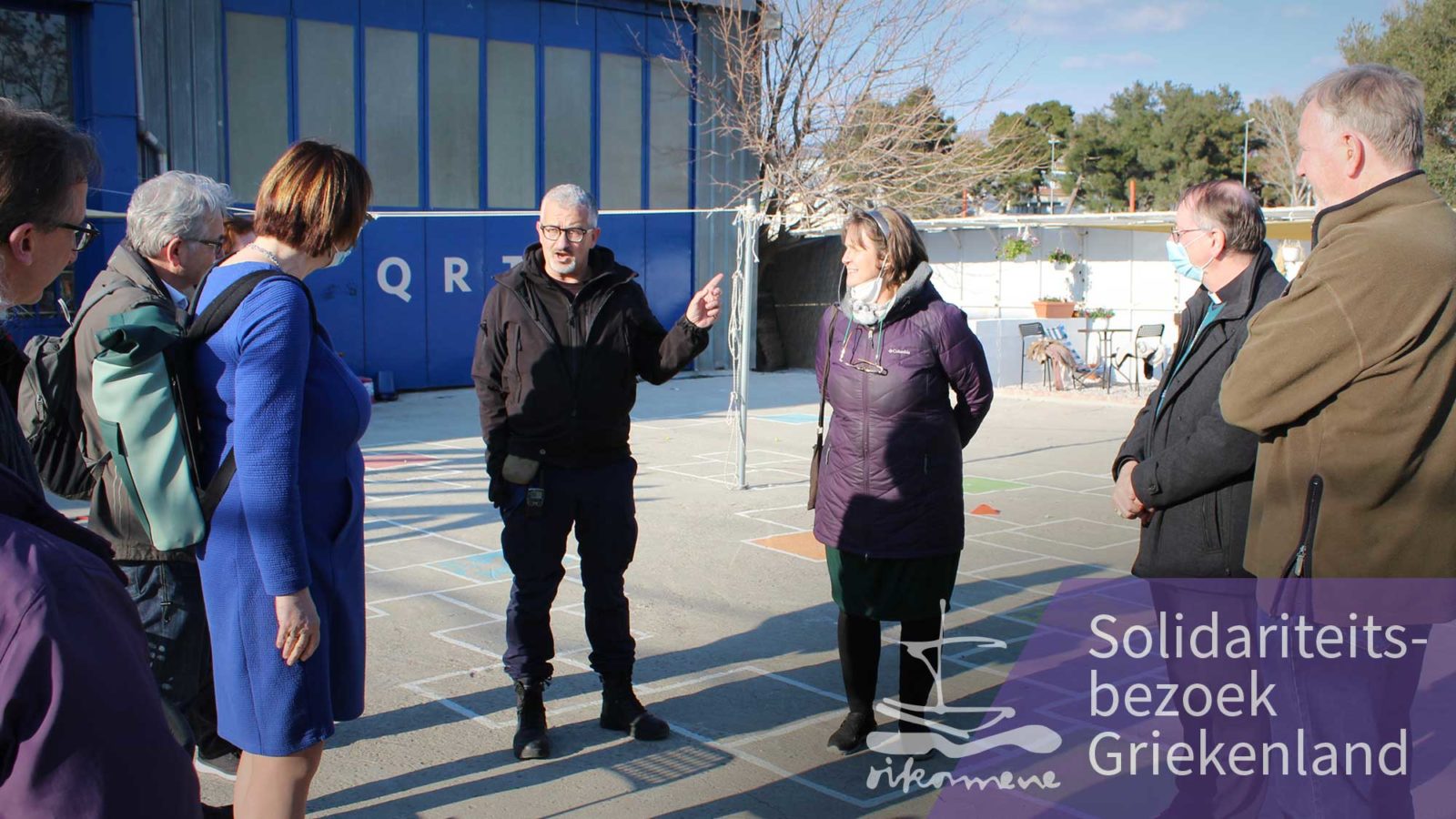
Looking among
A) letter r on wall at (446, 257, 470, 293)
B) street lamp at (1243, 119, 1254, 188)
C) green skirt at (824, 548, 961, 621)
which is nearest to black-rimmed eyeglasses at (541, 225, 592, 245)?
green skirt at (824, 548, 961, 621)

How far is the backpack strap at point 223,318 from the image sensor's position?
250 cm

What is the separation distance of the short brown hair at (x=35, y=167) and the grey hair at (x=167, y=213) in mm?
2263

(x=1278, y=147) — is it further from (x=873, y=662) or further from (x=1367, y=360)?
(x=1367, y=360)

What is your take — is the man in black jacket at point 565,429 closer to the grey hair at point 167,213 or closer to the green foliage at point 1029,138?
the grey hair at point 167,213

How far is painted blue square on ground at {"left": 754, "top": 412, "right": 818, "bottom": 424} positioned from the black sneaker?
31.1 ft

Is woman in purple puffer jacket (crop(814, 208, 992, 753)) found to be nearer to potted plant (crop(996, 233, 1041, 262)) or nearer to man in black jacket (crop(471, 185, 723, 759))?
man in black jacket (crop(471, 185, 723, 759))

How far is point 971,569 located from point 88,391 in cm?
456

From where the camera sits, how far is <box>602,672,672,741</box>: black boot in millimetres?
4066

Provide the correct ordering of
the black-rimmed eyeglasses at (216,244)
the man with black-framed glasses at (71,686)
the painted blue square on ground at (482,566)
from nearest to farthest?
the man with black-framed glasses at (71,686), the black-rimmed eyeglasses at (216,244), the painted blue square on ground at (482,566)

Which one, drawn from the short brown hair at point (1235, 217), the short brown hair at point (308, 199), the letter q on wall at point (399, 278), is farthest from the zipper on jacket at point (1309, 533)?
the letter q on wall at point (399, 278)

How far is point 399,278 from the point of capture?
53.2 ft

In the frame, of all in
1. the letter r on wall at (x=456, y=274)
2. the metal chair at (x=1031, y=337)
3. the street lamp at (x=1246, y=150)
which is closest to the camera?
the letter r on wall at (x=456, y=274)

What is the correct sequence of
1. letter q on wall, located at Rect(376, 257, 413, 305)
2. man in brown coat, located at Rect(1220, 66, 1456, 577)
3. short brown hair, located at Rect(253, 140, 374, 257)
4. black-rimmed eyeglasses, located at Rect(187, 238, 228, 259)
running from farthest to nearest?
letter q on wall, located at Rect(376, 257, 413, 305), black-rimmed eyeglasses, located at Rect(187, 238, 228, 259), short brown hair, located at Rect(253, 140, 374, 257), man in brown coat, located at Rect(1220, 66, 1456, 577)

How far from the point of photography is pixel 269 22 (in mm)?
15086
